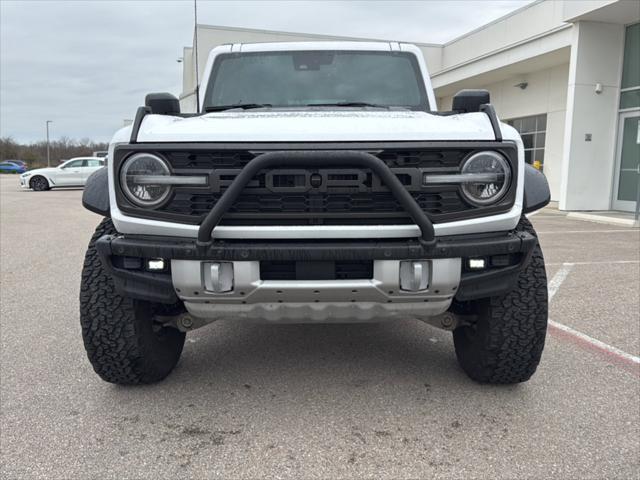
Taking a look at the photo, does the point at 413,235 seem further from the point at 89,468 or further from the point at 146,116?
the point at 89,468

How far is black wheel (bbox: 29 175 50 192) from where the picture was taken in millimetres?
23438

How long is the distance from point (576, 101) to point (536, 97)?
447cm

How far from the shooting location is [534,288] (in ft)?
9.23

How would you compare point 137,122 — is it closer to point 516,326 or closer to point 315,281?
point 315,281

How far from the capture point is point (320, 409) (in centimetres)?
283

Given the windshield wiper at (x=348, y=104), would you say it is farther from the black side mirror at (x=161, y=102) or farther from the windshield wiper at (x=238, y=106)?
the black side mirror at (x=161, y=102)

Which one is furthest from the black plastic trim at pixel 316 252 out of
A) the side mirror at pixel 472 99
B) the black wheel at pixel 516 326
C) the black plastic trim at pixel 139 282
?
the side mirror at pixel 472 99

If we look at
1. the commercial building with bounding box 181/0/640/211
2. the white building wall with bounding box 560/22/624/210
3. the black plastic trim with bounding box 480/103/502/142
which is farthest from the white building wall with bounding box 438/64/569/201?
the black plastic trim with bounding box 480/103/502/142

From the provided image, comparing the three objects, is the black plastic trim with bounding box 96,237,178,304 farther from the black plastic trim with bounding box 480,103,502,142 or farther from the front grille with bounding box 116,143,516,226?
the black plastic trim with bounding box 480,103,502,142

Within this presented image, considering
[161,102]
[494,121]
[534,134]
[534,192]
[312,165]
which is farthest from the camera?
[534,134]

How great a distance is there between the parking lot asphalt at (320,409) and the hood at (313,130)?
1.35 m

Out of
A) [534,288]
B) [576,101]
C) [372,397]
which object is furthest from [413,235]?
[576,101]

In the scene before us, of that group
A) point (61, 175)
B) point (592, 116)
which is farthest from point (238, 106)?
point (61, 175)

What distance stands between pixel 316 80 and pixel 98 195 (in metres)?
1.84
